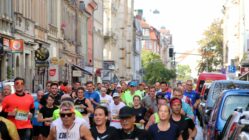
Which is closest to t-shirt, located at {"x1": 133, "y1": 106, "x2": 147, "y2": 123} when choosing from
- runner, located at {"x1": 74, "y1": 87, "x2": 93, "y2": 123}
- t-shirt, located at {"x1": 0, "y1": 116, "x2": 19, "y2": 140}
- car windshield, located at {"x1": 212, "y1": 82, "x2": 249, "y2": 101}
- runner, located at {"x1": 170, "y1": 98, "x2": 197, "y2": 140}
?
runner, located at {"x1": 74, "y1": 87, "x2": 93, "y2": 123}

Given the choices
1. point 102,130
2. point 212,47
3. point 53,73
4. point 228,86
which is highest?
point 212,47

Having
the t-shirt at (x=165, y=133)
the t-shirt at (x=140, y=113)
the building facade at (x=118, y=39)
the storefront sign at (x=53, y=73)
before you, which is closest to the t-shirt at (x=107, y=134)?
the t-shirt at (x=165, y=133)

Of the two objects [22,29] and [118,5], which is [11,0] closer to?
[22,29]

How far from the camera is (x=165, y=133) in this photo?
9508 mm

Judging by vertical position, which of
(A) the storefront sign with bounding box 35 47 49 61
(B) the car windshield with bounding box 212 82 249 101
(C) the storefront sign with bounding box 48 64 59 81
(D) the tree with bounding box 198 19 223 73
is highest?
(D) the tree with bounding box 198 19 223 73

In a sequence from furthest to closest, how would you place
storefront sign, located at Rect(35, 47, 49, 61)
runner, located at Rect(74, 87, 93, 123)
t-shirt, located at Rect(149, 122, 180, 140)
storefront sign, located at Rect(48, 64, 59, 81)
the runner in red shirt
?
storefront sign, located at Rect(35, 47, 49, 61) → storefront sign, located at Rect(48, 64, 59, 81) → runner, located at Rect(74, 87, 93, 123) → the runner in red shirt → t-shirt, located at Rect(149, 122, 180, 140)

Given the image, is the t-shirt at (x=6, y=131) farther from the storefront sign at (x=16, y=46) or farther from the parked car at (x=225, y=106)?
the storefront sign at (x=16, y=46)

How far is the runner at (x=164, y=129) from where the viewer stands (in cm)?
945

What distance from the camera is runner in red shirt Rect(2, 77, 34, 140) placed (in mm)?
13867

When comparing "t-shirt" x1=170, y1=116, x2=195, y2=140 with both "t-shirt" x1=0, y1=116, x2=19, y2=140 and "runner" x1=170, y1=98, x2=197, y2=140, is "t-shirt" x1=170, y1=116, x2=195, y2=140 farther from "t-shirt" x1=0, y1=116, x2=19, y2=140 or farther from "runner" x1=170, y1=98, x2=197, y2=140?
"t-shirt" x1=0, y1=116, x2=19, y2=140

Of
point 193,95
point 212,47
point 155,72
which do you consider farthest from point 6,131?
point 155,72

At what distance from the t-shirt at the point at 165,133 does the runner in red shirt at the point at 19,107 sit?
487 cm

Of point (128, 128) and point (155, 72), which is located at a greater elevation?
point (155, 72)

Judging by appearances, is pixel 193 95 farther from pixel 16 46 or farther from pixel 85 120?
pixel 16 46
